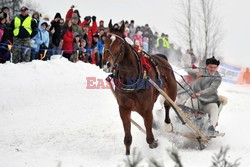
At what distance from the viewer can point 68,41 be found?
44.4 feet

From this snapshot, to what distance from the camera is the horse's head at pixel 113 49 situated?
6327 millimetres

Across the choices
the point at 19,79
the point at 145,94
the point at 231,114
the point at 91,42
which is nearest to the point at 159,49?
the point at 91,42

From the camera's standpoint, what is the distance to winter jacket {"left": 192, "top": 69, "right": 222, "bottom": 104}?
8.14m

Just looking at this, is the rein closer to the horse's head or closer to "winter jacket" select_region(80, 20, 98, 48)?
the horse's head

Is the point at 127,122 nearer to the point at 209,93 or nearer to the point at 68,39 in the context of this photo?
the point at 209,93

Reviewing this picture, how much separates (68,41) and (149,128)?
7.25m

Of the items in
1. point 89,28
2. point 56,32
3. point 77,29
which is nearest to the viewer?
point 56,32

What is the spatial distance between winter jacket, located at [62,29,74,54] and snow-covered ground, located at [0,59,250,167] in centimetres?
48

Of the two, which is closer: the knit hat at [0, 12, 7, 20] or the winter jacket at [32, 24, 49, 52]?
the knit hat at [0, 12, 7, 20]

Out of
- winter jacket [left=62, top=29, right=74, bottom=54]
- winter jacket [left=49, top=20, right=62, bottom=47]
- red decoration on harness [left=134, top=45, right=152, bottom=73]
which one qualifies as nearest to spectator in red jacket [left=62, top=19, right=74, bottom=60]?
winter jacket [left=62, top=29, right=74, bottom=54]

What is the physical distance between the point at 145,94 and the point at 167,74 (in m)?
1.73

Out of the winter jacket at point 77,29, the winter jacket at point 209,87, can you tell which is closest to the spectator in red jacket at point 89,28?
the winter jacket at point 77,29

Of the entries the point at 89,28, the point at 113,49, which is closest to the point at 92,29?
the point at 89,28

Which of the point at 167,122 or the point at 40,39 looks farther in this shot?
the point at 40,39
